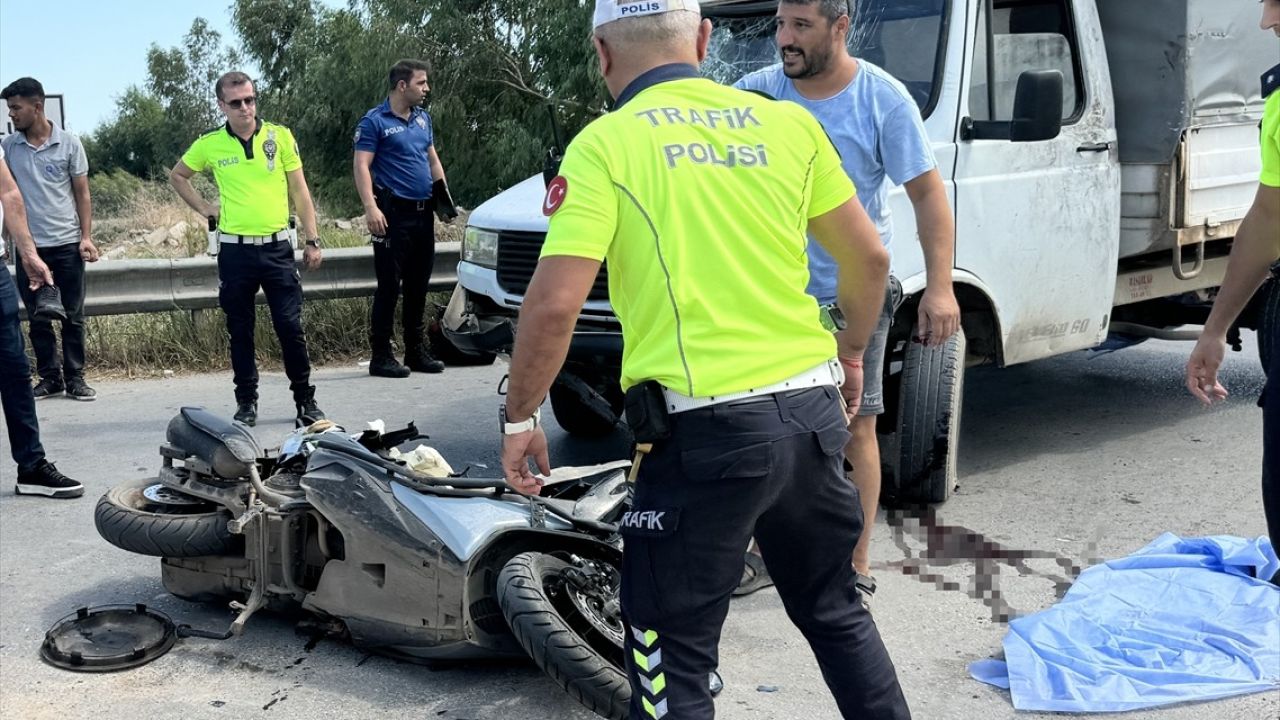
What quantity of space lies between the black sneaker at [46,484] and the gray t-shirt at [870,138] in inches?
137

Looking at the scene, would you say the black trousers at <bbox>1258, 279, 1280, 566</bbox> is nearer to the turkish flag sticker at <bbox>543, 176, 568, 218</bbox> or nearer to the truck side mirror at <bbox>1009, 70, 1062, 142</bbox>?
the turkish flag sticker at <bbox>543, 176, 568, 218</bbox>

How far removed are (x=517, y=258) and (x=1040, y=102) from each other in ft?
7.22

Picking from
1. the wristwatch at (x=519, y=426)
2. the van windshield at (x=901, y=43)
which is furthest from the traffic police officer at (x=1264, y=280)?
the van windshield at (x=901, y=43)

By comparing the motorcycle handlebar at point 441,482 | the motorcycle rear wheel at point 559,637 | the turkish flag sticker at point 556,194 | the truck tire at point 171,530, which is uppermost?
the turkish flag sticker at point 556,194

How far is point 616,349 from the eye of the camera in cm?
512

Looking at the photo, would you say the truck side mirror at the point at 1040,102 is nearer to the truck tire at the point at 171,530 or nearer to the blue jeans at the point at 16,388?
the truck tire at the point at 171,530

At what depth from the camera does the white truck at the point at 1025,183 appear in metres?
5.24

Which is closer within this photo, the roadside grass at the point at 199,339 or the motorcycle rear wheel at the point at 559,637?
the motorcycle rear wheel at the point at 559,637

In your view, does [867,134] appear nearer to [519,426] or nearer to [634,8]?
[634,8]

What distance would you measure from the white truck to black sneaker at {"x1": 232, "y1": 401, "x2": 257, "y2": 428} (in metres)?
1.70

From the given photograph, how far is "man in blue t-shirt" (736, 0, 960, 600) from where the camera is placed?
4016 mm

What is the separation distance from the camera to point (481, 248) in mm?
5902

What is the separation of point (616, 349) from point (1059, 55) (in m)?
2.41

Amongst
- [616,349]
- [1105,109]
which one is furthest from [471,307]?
[1105,109]
